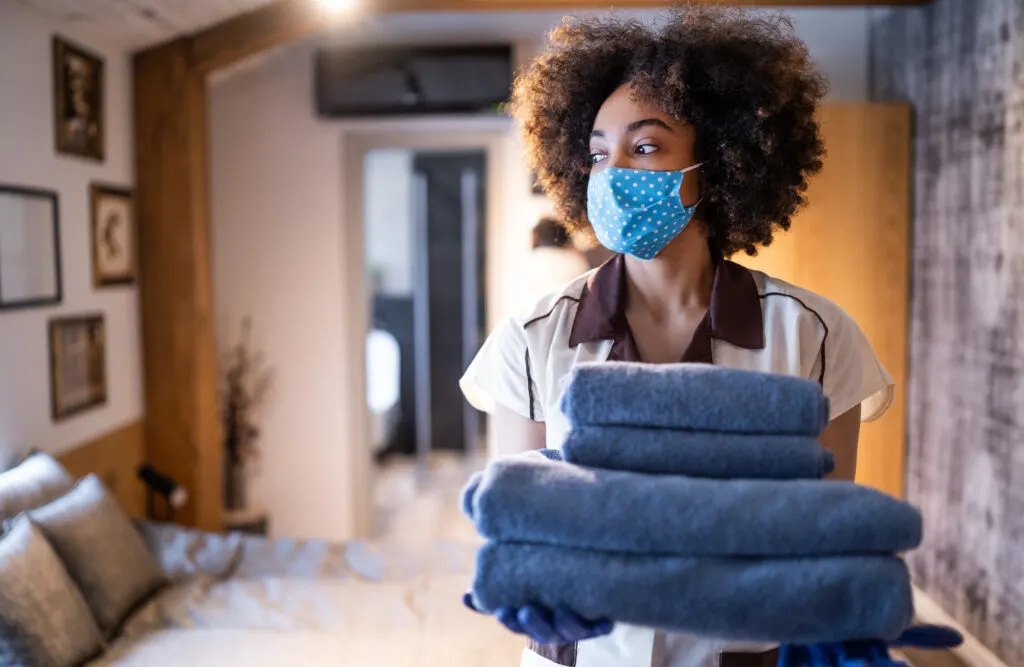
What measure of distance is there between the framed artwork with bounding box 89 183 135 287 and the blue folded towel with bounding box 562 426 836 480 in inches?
104

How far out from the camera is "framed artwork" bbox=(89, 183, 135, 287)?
9.51 ft

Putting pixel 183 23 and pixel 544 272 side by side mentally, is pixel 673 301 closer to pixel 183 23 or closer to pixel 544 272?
pixel 544 272

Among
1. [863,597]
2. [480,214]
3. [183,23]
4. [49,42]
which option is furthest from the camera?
[480,214]

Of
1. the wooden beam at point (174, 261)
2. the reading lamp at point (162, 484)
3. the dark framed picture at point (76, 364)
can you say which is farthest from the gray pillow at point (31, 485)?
the wooden beam at point (174, 261)

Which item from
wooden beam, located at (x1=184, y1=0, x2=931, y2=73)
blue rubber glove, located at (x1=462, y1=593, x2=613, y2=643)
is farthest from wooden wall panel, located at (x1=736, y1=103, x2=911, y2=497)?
blue rubber glove, located at (x1=462, y1=593, x2=613, y2=643)

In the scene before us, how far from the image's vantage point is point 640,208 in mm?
932

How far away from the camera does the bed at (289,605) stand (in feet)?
6.82

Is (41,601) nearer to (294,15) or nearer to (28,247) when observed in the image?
(28,247)

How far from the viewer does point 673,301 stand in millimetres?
954

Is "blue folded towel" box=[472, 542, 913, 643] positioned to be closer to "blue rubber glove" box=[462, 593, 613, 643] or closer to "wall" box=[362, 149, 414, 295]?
"blue rubber glove" box=[462, 593, 613, 643]

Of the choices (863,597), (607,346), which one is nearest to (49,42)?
(607,346)

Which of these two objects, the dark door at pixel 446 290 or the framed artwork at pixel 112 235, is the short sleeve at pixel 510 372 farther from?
the dark door at pixel 446 290

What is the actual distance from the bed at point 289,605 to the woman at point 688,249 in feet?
4.13

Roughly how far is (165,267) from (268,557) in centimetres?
122
